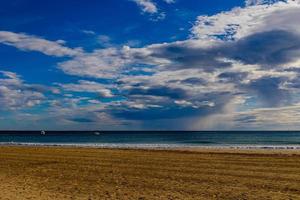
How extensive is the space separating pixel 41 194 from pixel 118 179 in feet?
15.7

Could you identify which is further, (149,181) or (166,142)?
(166,142)

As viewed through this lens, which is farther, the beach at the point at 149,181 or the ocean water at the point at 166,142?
the ocean water at the point at 166,142

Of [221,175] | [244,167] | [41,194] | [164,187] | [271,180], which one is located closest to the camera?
[41,194]

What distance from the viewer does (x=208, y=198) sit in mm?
13906

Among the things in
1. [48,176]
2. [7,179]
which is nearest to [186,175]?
[48,176]

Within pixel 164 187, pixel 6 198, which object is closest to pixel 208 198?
pixel 164 187

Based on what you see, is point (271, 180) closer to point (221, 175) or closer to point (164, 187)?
point (221, 175)

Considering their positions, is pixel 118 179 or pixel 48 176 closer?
pixel 118 179

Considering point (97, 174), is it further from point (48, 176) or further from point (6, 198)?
point (6, 198)

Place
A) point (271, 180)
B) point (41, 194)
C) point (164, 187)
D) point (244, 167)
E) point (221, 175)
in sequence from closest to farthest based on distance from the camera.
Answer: point (41, 194)
point (164, 187)
point (271, 180)
point (221, 175)
point (244, 167)

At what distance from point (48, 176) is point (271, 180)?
1064 centimetres

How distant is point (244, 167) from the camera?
77.5 feet

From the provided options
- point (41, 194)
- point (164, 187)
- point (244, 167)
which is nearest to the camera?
point (41, 194)

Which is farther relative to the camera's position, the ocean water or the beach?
the ocean water
